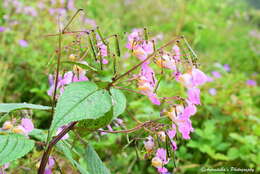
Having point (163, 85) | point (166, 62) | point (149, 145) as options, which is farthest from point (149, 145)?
point (163, 85)

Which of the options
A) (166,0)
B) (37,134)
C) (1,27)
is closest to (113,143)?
(37,134)

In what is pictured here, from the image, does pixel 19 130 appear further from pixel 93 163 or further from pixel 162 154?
pixel 162 154

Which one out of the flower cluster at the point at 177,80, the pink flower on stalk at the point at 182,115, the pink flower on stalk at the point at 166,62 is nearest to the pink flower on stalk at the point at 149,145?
the flower cluster at the point at 177,80

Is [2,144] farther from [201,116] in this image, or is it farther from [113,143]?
[201,116]

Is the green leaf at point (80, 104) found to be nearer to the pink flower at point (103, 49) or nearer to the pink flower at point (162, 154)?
the pink flower at point (103, 49)

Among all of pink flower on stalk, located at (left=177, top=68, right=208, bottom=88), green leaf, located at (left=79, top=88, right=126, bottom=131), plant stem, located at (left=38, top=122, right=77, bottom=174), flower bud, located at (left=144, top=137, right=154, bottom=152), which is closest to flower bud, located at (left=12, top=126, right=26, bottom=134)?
plant stem, located at (left=38, top=122, right=77, bottom=174)
